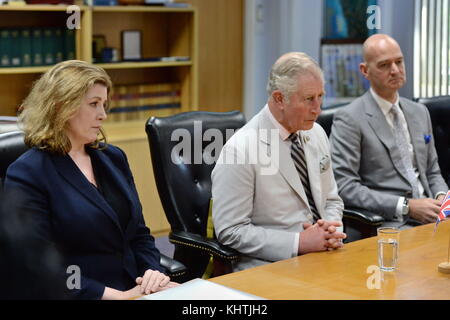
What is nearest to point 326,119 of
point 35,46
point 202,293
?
point 202,293

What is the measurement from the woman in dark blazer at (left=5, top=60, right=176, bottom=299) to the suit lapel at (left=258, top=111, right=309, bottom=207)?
0.57 m

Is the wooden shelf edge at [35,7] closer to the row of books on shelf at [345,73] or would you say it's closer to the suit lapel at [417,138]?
the row of books on shelf at [345,73]

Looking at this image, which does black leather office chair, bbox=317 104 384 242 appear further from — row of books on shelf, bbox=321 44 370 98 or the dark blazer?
row of books on shelf, bbox=321 44 370 98

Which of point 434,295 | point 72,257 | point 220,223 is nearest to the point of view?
point 434,295

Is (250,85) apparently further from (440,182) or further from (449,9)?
(440,182)

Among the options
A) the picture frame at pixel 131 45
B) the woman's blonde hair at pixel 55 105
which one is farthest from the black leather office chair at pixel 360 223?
the picture frame at pixel 131 45

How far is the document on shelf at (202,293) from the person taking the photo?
78.4 inches

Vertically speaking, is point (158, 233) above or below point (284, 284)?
below

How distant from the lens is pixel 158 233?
532 cm

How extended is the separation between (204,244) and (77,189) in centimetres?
58

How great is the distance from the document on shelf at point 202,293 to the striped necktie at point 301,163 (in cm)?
88

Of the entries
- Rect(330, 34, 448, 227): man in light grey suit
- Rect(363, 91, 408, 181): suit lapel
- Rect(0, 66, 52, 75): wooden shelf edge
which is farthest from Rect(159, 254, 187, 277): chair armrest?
Rect(0, 66, 52, 75): wooden shelf edge

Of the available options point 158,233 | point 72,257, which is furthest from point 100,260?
→ point 158,233
